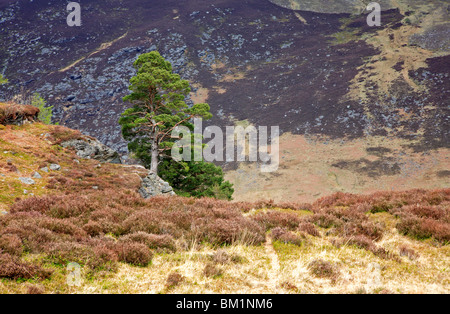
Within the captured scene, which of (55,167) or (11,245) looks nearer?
(11,245)

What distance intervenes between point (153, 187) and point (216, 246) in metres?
10.7

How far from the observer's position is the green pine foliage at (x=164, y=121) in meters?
20.1

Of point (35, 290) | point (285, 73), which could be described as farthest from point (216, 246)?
point (285, 73)

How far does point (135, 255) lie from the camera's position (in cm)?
523

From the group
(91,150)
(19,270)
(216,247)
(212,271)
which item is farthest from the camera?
(91,150)

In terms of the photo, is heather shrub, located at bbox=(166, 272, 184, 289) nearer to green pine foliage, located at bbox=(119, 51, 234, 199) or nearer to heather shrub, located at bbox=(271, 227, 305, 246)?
heather shrub, located at bbox=(271, 227, 305, 246)

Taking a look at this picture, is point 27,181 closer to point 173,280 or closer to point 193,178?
point 173,280

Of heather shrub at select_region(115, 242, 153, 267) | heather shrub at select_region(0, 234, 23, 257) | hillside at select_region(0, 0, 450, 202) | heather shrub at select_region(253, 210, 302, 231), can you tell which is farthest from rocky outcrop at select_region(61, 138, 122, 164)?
hillside at select_region(0, 0, 450, 202)

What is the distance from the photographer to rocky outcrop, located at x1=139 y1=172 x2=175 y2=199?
51.2 ft

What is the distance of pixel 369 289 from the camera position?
439 cm

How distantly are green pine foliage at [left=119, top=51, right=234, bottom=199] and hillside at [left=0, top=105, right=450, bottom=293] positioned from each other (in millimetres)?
10124

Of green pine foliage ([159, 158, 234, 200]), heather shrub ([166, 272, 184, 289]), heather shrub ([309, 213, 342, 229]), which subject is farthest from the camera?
green pine foliage ([159, 158, 234, 200])

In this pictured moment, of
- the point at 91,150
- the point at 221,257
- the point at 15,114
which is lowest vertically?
the point at 221,257

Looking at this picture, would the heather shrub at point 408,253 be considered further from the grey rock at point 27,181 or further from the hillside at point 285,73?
the hillside at point 285,73
